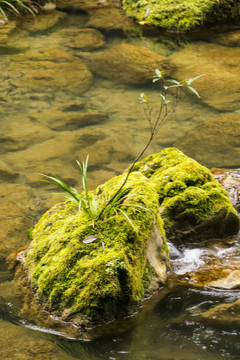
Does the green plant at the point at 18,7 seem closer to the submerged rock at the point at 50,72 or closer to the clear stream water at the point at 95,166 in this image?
the clear stream water at the point at 95,166

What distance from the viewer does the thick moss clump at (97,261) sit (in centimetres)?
317

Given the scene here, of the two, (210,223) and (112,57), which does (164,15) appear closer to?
(112,57)

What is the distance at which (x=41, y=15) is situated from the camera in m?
12.5

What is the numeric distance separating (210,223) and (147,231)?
972mm

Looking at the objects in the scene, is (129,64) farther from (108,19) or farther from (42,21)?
(42,21)

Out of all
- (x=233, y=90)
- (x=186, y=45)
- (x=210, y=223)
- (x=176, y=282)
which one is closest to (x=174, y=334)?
(x=176, y=282)

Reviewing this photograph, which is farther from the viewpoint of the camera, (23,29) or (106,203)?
(23,29)

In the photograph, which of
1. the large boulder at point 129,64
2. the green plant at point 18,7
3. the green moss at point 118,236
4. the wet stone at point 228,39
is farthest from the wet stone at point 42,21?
the green moss at point 118,236

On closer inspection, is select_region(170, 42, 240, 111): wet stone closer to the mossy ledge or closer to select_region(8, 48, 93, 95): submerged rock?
select_region(8, 48, 93, 95): submerged rock

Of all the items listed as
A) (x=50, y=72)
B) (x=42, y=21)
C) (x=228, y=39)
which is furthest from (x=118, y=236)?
(x=42, y=21)

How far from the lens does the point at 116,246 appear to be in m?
3.36

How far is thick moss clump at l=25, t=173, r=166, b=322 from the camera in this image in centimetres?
317

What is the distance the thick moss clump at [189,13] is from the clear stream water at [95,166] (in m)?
0.66

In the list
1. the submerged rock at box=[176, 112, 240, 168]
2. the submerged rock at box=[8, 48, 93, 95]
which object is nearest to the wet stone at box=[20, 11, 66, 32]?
the submerged rock at box=[8, 48, 93, 95]
